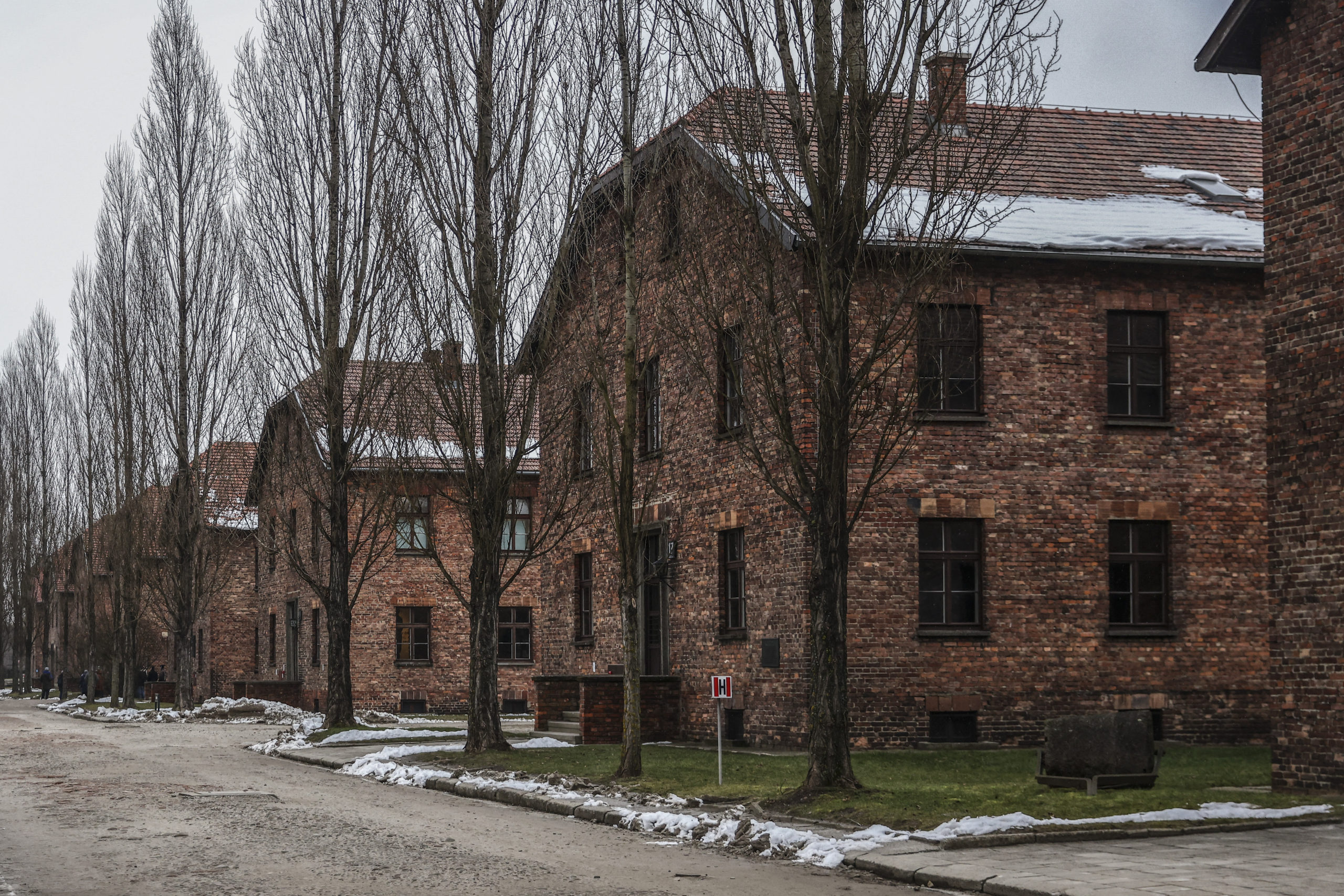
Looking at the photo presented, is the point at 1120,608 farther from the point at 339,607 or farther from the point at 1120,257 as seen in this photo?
the point at 339,607

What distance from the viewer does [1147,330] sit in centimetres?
2245

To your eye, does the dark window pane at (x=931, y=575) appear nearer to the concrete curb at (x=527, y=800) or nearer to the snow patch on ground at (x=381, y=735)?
the concrete curb at (x=527, y=800)

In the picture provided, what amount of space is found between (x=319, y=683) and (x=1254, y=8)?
33659 mm

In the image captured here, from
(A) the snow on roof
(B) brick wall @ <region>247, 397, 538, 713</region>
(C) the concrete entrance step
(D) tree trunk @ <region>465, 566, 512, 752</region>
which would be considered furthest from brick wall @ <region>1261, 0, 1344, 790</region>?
(B) brick wall @ <region>247, 397, 538, 713</region>

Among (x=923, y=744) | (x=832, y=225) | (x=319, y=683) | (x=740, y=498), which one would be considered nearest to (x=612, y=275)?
(x=740, y=498)

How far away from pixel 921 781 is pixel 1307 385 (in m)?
5.66

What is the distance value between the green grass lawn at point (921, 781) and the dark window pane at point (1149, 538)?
9.78 feet

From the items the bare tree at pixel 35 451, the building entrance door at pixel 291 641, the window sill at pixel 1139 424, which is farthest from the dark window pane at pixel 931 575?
the bare tree at pixel 35 451

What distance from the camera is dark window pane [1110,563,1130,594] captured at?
22000 millimetres

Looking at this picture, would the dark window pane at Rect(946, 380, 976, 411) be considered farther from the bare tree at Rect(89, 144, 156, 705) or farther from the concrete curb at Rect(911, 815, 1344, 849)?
the bare tree at Rect(89, 144, 156, 705)

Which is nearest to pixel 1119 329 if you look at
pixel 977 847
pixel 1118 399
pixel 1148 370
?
pixel 1148 370

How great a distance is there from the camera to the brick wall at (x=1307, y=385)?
564 inches

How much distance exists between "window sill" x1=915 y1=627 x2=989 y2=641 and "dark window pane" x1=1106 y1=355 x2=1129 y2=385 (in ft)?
14.1

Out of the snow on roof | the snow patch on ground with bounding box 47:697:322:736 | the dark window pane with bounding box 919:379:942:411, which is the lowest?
the snow patch on ground with bounding box 47:697:322:736
